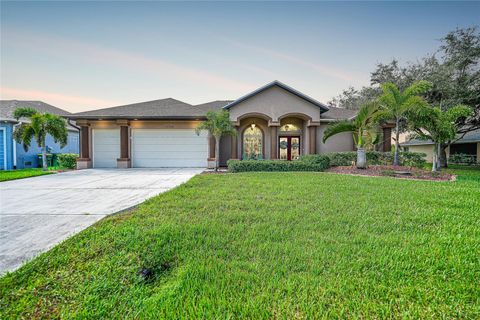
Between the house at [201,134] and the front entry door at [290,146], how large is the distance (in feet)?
0.26

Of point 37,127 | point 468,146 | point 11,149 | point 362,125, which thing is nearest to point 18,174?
point 37,127

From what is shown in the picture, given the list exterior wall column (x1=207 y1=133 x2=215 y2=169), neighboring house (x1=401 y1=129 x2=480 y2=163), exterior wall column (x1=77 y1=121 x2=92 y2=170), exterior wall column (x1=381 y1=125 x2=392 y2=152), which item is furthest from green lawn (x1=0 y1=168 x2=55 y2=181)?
neighboring house (x1=401 y1=129 x2=480 y2=163)

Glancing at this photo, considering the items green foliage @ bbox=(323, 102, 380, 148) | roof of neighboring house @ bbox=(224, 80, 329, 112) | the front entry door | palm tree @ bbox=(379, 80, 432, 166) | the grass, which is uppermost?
roof of neighboring house @ bbox=(224, 80, 329, 112)

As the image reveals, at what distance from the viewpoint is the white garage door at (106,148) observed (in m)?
15.6

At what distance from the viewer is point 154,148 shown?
15680mm

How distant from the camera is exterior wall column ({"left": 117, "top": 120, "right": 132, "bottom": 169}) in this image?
15.1m

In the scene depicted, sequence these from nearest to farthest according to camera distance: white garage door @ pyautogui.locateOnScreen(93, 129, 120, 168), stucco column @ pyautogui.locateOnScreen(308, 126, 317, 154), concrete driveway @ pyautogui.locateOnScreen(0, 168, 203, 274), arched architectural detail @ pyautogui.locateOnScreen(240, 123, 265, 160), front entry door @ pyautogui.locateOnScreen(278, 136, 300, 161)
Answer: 1. concrete driveway @ pyautogui.locateOnScreen(0, 168, 203, 274)
2. stucco column @ pyautogui.locateOnScreen(308, 126, 317, 154)
3. white garage door @ pyautogui.locateOnScreen(93, 129, 120, 168)
4. arched architectural detail @ pyautogui.locateOnScreen(240, 123, 265, 160)
5. front entry door @ pyautogui.locateOnScreen(278, 136, 300, 161)

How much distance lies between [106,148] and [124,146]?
164 centimetres

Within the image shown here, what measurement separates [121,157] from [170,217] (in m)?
13.2

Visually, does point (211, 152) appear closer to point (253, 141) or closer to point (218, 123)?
point (218, 123)

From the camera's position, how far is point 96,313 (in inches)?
75.9

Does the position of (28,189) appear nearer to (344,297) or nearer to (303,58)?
(344,297)

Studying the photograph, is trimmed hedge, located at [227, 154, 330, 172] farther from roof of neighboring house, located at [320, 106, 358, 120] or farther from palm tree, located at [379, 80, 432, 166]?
roof of neighboring house, located at [320, 106, 358, 120]

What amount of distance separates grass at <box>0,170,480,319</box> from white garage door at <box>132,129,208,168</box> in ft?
36.8
